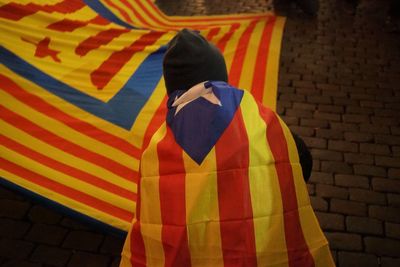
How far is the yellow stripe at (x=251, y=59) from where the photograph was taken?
3.56m

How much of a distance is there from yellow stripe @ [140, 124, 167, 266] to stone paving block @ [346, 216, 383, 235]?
1390mm

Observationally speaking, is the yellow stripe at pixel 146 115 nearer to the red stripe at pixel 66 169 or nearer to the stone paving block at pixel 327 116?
the red stripe at pixel 66 169

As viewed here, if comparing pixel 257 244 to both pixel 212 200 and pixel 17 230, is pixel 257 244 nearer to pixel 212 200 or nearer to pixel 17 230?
pixel 212 200

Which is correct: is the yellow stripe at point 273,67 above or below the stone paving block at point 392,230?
above

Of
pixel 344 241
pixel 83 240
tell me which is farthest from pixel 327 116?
pixel 83 240

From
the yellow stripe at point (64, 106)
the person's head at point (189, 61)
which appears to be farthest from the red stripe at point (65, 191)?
the person's head at point (189, 61)

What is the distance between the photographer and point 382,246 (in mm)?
2271

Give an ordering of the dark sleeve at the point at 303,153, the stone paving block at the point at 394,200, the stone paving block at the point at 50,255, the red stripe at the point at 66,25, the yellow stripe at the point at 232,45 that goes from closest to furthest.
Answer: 1. the dark sleeve at the point at 303,153
2. the stone paving block at the point at 50,255
3. the stone paving block at the point at 394,200
4. the red stripe at the point at 66,25
5. the yellow stripe at the point at 232,45

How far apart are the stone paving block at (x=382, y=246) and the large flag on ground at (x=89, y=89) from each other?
4.33ft

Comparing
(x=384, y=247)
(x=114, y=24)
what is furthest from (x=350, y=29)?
(x=384, y=247)

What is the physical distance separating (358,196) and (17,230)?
83.1 inches

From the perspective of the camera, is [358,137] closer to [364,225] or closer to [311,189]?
[311,189]

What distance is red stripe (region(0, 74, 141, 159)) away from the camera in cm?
265

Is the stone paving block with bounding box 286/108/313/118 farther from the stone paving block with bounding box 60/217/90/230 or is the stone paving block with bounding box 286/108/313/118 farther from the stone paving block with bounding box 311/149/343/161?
the stone paving block with bounding box 60/217/90/230
